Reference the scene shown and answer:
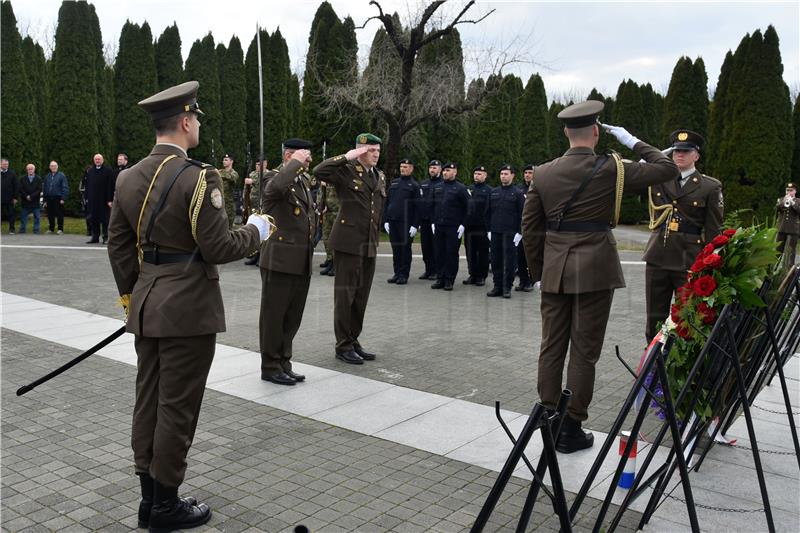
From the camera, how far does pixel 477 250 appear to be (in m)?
12.6

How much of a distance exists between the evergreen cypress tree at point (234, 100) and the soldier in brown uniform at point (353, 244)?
21980 mm

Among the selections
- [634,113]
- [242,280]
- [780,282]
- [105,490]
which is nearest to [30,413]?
[105,490]

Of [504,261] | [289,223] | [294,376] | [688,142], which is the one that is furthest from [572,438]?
[504,261]

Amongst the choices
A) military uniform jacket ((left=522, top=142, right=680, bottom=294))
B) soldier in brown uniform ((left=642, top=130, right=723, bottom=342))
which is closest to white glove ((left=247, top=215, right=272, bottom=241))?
military uniform jacket ((left=522, top=142, right=680, bottom=294))

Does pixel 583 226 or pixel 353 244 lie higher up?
pixel 583 226

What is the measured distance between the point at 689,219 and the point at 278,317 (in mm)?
3621

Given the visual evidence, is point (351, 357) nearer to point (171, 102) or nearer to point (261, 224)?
point (261, 224)

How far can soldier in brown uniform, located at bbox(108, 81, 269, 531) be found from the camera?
3.45 metres

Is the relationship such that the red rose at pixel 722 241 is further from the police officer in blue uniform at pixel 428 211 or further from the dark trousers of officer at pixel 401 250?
the police officer in blue uniform at pixel 428 211

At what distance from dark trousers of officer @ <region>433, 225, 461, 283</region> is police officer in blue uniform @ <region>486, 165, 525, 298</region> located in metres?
0.66

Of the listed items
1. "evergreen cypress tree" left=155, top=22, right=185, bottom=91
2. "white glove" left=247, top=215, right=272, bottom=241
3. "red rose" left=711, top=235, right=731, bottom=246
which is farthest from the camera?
"evergreen cypress tree" left=155, top=22, right=185, bottom=91

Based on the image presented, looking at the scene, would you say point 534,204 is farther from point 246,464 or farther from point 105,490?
point 105,490

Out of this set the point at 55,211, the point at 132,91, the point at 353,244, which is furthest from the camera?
the point at 132,91

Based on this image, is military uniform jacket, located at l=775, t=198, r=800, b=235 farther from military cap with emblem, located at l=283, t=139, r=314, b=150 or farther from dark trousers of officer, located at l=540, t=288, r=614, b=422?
dark trousers of officer, located at l=540, t=288, r=614, b=422
